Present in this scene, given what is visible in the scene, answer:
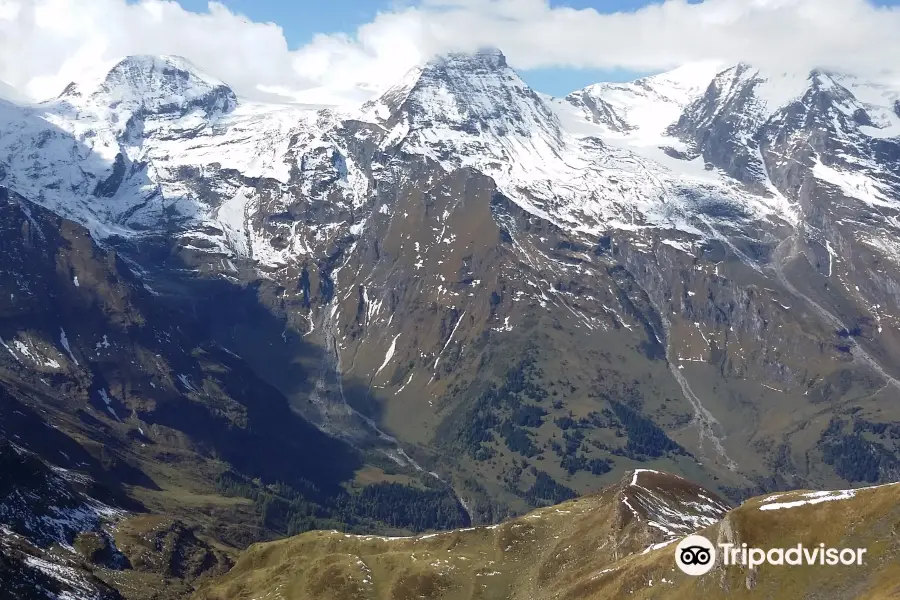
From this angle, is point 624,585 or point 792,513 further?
point 624,585

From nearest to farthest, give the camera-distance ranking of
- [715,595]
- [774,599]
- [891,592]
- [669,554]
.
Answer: [891,592], [774,599], [715,595], [669,554]

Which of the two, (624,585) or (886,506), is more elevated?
(886,506)

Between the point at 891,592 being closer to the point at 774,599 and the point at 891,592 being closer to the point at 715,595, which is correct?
the point at 774,599

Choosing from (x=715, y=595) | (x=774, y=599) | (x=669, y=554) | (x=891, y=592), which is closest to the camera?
(x=891, y=592)

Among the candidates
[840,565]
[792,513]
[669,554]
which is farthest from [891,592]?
[669,554]

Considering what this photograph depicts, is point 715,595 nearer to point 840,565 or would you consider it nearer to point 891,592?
point 840,565

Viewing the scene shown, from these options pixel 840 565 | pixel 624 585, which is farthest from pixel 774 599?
pixel 624 585
